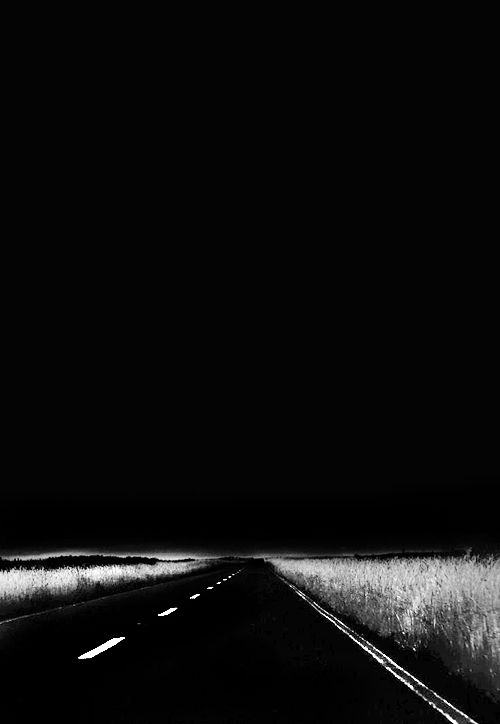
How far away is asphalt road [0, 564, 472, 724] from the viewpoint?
23.3ft

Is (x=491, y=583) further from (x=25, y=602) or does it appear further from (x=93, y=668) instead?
(x=25, y=602)

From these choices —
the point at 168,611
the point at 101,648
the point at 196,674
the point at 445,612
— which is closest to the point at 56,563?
the point at 168,611

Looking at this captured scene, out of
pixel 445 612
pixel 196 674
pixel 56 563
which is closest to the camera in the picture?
pixel 196 674

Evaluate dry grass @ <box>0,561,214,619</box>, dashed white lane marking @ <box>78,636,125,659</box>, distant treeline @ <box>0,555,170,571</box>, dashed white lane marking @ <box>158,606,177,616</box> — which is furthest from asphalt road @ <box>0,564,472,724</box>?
distant treeline @ <box>0,555,170,571</box>

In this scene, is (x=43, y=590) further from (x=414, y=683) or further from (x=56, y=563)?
(x=56, y=563)

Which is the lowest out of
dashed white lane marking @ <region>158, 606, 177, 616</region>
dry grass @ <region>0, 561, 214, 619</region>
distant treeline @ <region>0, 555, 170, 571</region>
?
dashed white lane marking @ <region>158, 606, 177, 616</region>

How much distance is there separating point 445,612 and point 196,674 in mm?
3295

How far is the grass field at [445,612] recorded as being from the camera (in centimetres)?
886

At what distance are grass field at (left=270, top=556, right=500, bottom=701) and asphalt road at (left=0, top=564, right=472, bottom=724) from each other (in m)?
0.80

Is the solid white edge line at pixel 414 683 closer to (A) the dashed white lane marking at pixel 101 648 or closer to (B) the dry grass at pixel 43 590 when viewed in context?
(A) the dashed white lane marking at pixel 101 648

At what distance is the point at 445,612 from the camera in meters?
10.8

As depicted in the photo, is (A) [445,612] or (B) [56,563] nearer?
(A) [445,612]

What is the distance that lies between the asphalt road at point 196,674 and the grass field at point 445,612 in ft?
2.62

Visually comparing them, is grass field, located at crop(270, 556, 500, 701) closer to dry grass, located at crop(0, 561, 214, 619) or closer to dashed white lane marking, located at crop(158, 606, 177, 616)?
dashed white lane marking, located at crop(158, 606, 177, 616)
